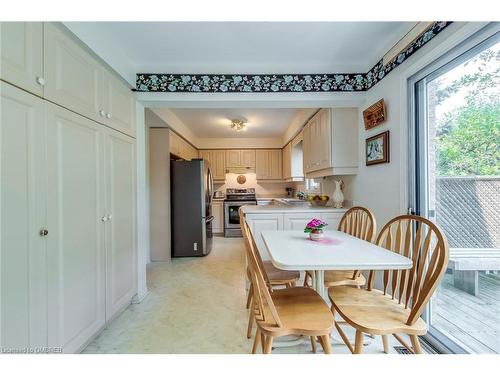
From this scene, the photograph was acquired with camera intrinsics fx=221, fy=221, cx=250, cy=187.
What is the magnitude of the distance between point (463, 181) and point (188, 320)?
7.83 feet

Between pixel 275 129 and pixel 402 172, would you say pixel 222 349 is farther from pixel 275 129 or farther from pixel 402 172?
pixel 275 129

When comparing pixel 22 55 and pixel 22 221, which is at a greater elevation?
pixel 22 55

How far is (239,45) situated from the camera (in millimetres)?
1997

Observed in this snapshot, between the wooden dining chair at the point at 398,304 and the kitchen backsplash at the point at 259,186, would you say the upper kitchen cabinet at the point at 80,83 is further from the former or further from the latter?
the kitchen backsplash at the point at 259,186

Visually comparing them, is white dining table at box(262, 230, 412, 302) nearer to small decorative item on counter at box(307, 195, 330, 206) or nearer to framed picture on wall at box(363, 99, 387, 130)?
framed picture on wall at box(363, 99, 387, 130)

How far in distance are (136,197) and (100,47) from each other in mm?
1323

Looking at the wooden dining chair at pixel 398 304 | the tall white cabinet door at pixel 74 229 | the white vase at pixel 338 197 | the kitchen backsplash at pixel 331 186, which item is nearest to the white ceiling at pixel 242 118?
the kitchen backsplash at pixel 331 186

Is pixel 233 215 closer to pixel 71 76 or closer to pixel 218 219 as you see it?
pixel 218 219

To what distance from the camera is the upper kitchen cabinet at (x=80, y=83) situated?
1303 millimetres

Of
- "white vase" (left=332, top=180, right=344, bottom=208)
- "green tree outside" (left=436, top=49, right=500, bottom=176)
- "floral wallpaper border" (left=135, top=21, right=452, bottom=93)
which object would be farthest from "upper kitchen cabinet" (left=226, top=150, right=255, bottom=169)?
"green tree outside" (left=436, top=49, right=500, bottom=176)

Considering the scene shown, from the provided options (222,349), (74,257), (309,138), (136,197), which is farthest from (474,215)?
(136,197)

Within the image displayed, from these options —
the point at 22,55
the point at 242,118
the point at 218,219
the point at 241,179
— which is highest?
the point at 242,118

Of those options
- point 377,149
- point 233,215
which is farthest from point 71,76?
point 233,215

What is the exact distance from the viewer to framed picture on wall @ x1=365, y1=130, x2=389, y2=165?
206 centimetres
